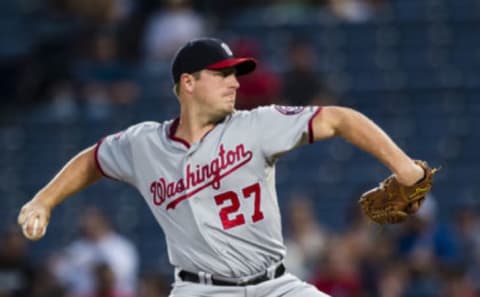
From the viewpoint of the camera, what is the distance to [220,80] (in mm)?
6508

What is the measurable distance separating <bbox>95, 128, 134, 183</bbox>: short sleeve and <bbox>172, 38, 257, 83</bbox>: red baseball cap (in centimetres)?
45

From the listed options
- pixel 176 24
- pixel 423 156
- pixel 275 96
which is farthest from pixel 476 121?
pixel 176 24

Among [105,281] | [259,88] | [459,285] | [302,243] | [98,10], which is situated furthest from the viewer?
[98,10]

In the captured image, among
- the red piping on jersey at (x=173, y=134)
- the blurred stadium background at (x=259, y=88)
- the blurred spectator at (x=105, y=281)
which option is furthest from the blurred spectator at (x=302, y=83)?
the red piping on jersey at (x=173, y=134)

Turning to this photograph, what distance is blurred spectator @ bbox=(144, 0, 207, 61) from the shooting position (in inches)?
553

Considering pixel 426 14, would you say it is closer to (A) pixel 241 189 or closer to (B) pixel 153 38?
(B) pixel 153 38

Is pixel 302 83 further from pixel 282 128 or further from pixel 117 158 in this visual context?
pixel 282 128

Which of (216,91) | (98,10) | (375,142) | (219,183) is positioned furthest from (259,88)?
(375,142)

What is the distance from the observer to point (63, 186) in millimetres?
6684

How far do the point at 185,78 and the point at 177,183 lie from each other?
49 centimetres

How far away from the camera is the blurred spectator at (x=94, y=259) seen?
11.1 metres

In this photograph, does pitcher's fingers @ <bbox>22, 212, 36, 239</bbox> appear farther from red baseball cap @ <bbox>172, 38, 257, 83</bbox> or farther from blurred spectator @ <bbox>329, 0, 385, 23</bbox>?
blurred spectator @ <bbox>329, 0, 385, 23</bbox>

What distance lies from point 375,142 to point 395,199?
0.40 m

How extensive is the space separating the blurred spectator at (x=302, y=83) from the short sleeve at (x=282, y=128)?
6099 millimetres
